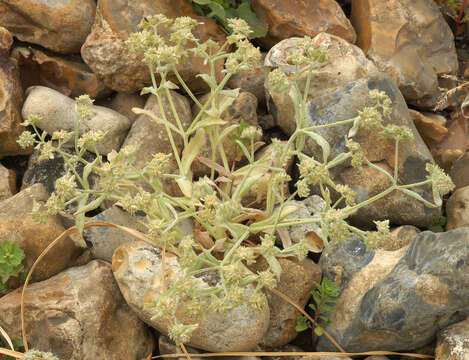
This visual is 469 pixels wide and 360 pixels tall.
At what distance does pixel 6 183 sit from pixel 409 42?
307 cm

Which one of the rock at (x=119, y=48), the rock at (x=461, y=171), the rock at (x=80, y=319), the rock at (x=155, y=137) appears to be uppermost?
the rock at (x=119, y=48)

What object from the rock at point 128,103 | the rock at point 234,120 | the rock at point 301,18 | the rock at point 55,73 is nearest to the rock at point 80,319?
the rock at point 234,120

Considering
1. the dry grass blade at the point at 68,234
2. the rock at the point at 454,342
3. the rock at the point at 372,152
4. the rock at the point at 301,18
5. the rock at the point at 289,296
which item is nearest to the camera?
the rock at the point at 454,342

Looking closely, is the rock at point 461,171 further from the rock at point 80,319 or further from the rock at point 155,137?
the rock at point 80,319

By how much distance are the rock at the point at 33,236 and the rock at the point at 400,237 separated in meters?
1.84

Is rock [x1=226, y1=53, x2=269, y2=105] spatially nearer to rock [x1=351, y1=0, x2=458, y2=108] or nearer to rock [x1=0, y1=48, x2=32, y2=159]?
rock [x1=351, y1=0, x2=458, y2=108]

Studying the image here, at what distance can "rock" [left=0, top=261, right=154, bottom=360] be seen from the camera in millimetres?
3184

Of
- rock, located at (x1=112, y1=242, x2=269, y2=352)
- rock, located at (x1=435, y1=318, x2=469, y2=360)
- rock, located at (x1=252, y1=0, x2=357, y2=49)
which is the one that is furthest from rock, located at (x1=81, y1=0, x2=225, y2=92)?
rock, located at (x1=435, y1=318, x2=469, y2=360)

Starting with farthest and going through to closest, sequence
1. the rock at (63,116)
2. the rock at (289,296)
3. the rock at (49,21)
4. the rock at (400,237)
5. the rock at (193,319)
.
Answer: the rock at (49,21) → the rock at (63,116) → the rock at (400,237) → the rock at (289,296) → the rock at (193,319)

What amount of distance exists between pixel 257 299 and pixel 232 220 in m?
0.79

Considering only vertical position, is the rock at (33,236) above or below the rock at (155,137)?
below

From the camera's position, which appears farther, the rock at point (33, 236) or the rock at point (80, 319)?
the rock at point (33, 236)

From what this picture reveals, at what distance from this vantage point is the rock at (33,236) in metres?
3.43

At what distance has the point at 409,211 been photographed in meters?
3.78
